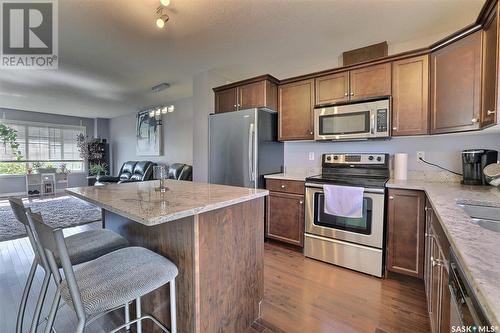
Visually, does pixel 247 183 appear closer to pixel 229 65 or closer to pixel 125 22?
pixel 229 65

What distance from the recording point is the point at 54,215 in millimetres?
4340

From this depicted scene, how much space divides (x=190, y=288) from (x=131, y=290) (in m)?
0.32

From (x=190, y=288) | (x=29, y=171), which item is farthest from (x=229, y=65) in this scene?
(x=29, y=171)

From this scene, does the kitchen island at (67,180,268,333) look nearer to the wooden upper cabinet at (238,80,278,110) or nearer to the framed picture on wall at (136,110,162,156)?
the wooden upper cabinet at (238,80,278,110)

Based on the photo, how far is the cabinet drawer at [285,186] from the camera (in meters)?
2.78

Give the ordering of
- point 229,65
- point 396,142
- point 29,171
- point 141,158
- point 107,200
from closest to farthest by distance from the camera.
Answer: point 107,200 < point 396,142 < point 229,65 < point 29,171 < point 141,158

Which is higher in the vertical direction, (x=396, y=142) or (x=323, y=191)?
(x=396, y=142)

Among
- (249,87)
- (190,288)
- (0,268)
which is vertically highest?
(249,87)

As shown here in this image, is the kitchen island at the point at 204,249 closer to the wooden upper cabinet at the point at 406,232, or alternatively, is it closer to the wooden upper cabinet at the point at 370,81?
the wooden upper cabinet at the point at 406,232

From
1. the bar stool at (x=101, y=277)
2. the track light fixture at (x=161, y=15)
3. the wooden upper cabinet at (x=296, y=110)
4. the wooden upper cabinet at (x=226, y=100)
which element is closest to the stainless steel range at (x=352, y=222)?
the wooden upper cabinet at (x=296, y=110)

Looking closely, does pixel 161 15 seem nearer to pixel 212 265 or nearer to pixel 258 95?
pixel 258 95

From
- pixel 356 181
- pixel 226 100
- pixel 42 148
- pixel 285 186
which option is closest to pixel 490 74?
pixel 356 181

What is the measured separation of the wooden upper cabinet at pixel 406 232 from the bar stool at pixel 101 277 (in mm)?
1992

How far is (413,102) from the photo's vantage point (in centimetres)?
231
